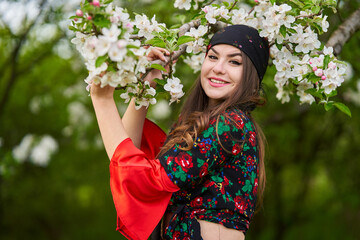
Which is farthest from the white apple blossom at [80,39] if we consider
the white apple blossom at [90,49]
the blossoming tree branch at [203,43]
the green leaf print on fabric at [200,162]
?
the green leaf print on fabric at [200,162]

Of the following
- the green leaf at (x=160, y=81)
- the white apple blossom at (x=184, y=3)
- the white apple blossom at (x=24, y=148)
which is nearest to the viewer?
the green leaf at (x=160, y=81)

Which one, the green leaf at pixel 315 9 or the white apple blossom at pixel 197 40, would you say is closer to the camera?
the green leaf at pixel 315 9

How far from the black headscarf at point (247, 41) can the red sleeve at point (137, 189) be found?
2.67 feet

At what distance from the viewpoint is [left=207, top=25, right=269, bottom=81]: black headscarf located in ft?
7.90

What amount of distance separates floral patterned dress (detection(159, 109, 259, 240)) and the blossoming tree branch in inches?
13.6

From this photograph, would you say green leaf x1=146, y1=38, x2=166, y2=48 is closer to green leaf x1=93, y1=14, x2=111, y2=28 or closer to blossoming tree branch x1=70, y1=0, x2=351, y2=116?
blossoming tree branch x1=70, y1=0, x2=351, y2=116

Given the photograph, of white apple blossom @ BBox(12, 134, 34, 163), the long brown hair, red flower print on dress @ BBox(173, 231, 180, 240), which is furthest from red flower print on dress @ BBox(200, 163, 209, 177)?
white apple blossom @ BBox(12, 134, 34, 163)

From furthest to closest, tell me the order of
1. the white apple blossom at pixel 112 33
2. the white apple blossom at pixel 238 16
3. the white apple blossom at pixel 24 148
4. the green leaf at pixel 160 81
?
the white apple blossom at pixel 24 148, the white apple blossom at pixel 238 16, the green leaf at pixel 160 81, the white apple blossom at pixel 112 33

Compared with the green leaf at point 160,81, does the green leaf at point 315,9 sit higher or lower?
higher

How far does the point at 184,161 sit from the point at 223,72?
0.60 metres

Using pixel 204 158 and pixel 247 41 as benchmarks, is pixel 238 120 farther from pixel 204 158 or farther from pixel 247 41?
pixel 247 41

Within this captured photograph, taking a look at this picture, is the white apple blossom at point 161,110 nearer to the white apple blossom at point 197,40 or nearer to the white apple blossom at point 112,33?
the white apple blossom at point 197,40

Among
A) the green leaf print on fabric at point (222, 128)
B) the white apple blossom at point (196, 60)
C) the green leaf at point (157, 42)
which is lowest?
the white apple blossom at point (196, 60)

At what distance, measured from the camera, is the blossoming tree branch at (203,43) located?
5.98 feet
